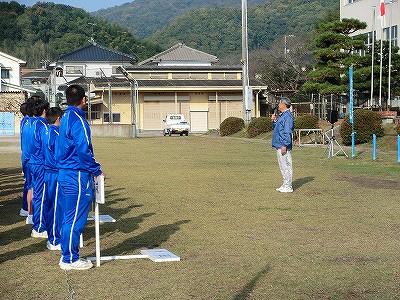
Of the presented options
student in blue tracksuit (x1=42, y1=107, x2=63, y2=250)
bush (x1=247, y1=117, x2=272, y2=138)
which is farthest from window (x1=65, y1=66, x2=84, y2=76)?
student in blue tracksuit (x1=42, y1=107, x2=63, y2=250)

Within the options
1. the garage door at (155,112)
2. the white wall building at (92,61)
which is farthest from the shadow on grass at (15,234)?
the white wall building at (92,61)

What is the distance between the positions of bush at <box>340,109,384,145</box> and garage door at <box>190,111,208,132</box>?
32320mm

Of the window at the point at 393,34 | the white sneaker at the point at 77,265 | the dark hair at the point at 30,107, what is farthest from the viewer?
the window at the point at 393,34

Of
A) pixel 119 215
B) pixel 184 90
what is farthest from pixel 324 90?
pixel 119 215

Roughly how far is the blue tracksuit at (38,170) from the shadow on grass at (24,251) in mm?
409

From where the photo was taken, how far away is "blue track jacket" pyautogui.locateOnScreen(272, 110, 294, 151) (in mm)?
12195

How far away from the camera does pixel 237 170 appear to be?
58.2 ft

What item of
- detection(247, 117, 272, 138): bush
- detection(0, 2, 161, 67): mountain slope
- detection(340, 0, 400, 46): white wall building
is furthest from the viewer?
detection(0, 2, 161, 67): mountain slope

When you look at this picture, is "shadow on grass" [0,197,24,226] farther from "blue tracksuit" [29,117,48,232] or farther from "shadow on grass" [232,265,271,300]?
"shadow on grass" [232,265,271,300]

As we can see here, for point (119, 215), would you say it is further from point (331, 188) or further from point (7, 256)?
point (331, 188)

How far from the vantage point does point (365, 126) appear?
26.8m

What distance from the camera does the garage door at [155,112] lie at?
57719mm

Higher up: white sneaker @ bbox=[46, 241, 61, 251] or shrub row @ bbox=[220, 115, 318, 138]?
shrub row @ bbox=[220, 115, 318, 138]

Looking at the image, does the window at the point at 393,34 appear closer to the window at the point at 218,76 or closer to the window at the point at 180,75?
the window at the point at 218,76
